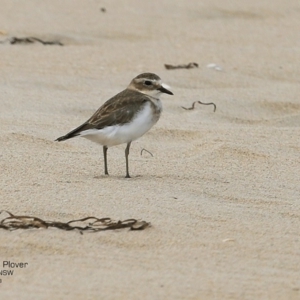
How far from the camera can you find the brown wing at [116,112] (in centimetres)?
645

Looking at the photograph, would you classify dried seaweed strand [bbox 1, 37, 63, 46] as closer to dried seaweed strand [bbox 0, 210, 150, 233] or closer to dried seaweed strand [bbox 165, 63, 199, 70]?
dried seaweed strand [bbox 165, 63, 199, 70]

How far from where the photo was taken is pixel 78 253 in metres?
4.68

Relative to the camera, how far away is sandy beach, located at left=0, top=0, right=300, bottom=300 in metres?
4.49

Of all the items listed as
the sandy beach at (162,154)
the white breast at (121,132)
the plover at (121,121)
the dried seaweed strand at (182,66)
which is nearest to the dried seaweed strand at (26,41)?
the sandy beach at (162,154)

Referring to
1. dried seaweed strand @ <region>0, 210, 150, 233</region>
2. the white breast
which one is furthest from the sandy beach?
the white breast

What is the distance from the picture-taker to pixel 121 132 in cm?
646

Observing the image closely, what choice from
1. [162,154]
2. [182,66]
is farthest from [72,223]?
[182,66]

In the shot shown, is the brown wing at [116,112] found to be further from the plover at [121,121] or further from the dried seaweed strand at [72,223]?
the dried seaweed strand at [72,223]

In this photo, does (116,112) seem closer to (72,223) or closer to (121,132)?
(121,132)

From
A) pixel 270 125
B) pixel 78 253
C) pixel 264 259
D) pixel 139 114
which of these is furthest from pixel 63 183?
pixel 270 125

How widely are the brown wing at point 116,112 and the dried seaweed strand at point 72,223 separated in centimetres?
134

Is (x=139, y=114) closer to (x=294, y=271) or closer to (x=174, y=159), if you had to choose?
(x=174, y=159)

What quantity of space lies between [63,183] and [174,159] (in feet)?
4.09

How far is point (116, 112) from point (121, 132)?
16 centimetres
